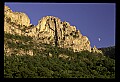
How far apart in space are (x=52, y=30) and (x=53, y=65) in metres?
18.0

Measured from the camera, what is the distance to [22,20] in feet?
115

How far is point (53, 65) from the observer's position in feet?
71.7

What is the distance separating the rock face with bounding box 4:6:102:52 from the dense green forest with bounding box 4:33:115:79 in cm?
561

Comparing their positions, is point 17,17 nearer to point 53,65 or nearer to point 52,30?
point 52,30

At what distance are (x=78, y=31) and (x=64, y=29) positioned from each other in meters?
3.38

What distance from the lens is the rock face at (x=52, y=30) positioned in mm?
32000

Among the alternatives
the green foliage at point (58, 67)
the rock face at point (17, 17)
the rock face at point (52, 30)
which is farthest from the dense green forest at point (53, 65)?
the rock face at point (17, 17)

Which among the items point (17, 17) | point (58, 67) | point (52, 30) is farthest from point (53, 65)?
point (52, 30)

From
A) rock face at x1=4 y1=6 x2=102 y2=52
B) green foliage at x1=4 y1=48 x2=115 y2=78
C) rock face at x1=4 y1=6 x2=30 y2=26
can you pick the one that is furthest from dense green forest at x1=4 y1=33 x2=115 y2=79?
rock face at x1=4 y1=6 x2=30 y2=26

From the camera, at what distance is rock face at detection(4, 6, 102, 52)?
32000 millimetres

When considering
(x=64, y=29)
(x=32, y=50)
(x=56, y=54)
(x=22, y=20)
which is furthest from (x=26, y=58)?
(x=64, y=29)

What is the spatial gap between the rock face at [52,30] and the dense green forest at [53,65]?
561cm

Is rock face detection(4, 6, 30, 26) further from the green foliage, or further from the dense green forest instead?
the green foliage
